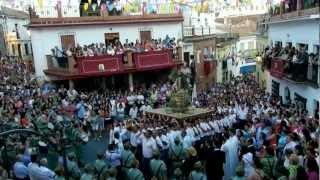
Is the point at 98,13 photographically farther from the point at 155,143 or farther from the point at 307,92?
the point at 155,143

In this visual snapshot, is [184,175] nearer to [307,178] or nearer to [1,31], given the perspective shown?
[307,178]

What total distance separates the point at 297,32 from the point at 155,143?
12.8 metres

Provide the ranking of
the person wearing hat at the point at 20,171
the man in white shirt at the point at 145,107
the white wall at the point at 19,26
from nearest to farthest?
the person wearing hat at the point at 20,171, the man in white shirt at the point at 145,107, the white wall at the point at 19,26

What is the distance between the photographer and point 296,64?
2020cm

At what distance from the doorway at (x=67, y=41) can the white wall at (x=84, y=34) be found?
0.68ft

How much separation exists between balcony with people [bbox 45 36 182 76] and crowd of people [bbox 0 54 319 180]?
5317 millimetres

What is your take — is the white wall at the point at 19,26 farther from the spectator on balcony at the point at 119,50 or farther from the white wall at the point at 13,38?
the spectator on balcony at the point at 119,50

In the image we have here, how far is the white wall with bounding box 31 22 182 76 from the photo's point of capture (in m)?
28.1

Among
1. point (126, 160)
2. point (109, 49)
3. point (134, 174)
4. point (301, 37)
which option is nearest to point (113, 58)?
point (109, 49)

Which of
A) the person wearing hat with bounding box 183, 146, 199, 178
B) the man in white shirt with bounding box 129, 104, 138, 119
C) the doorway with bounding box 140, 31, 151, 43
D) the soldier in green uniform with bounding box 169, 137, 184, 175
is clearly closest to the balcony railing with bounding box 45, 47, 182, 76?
the doorway with bounding box 140, 31, 151, 43

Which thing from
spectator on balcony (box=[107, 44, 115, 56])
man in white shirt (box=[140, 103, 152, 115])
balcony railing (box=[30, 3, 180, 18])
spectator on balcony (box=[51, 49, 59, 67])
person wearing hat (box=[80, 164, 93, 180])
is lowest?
man in white shirt (box=[140, 103, 152, 115])

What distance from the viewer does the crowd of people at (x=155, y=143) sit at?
9.86m

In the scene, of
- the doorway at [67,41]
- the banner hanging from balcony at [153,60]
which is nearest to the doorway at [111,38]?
the doorway at [67,41]

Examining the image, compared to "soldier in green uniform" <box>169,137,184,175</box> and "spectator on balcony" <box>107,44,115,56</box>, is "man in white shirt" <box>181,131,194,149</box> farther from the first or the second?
"spectator on balcony" <box>107,44,115,56</box>
